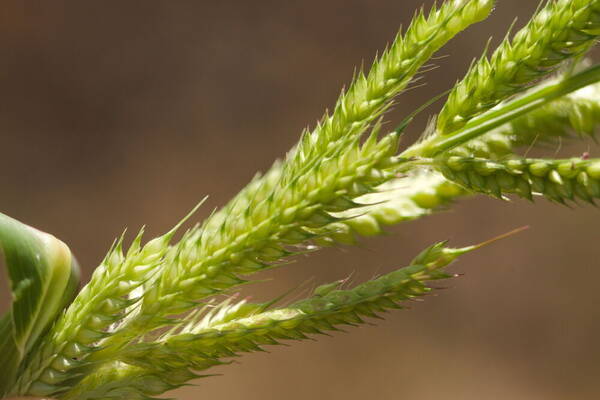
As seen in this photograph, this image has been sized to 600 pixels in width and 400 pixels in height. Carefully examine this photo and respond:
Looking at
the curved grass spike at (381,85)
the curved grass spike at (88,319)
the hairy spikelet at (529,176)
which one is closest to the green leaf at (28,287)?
the curved grass spike at (88,319)

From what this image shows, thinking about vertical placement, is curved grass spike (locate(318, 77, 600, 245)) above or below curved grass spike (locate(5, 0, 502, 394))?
below

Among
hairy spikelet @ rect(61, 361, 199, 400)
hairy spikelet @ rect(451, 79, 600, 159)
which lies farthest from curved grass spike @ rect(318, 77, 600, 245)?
hairy spikelet @ rect(61, 361, 199, 400)

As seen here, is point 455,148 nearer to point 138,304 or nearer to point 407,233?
point 138,304

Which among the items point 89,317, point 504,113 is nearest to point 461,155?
point 504,113

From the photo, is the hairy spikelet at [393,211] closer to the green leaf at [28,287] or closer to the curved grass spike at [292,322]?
the curved grass spike at [292,322]

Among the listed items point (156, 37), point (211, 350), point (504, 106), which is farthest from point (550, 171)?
point (156, 37)

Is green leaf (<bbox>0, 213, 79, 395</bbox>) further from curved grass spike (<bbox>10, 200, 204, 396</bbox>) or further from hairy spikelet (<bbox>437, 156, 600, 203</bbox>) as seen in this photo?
hairy spikelet (<bbox>437, 156, 600, 203</bbox>)

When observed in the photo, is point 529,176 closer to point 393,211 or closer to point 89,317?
point 393,211
